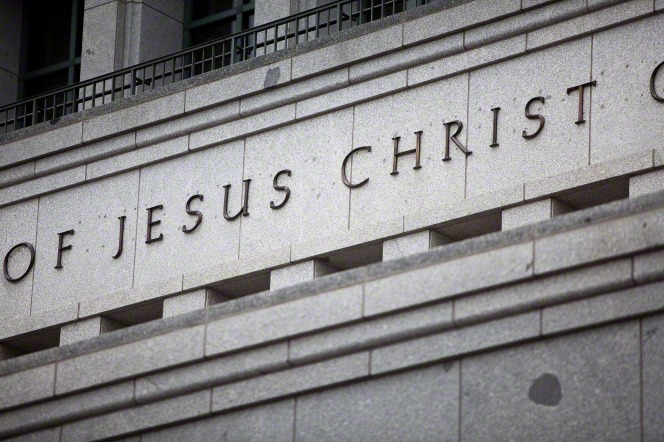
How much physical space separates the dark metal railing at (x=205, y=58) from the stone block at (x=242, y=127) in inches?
49.9

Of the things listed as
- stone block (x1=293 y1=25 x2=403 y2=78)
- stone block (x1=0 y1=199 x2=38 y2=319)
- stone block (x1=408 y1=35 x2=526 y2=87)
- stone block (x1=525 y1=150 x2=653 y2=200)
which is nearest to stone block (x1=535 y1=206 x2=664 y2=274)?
stone block (x1=525 y1=150 x2=653 y2=200)

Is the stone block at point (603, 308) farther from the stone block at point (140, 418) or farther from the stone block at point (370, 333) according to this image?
the stone block at point (140, 418)

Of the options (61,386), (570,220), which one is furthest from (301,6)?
(570,220)

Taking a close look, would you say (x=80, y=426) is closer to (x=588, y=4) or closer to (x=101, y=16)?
(x=588, y=4)

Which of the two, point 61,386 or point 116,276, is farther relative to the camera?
point 116,276

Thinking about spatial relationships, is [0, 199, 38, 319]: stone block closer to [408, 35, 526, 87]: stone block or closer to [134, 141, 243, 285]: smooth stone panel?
[134, 141, 243, 285]: smooth stone panel

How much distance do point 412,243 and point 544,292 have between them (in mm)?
4916

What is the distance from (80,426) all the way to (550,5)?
700 cm

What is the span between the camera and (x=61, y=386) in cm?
1756

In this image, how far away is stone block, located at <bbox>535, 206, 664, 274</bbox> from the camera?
1427cm

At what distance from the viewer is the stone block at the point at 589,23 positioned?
18.7 m

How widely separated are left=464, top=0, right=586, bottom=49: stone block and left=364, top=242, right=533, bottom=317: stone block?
494 cm

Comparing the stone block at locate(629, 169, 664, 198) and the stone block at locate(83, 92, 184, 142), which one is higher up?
the stone block at locate(83, 92, 184, 142)

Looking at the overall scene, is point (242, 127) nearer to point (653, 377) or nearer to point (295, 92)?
point (295, 92)
